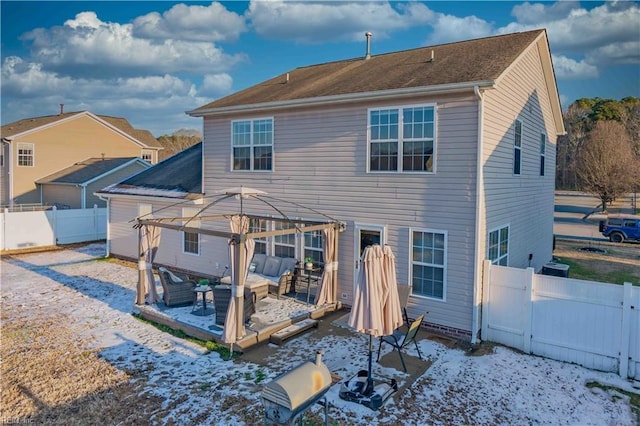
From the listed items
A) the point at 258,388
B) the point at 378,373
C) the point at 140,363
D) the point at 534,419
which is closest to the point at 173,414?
the point at 258,388

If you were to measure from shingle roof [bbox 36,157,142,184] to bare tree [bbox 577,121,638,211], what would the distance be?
3471 cm

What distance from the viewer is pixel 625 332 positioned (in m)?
7.24

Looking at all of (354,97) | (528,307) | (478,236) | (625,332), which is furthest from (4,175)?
(625,332)

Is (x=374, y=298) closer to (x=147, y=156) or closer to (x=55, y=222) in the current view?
(x=55, y=222)

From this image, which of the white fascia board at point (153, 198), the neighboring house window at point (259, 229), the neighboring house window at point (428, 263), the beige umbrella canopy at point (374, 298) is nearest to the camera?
the beige umbrella canopy at point (374, 298)

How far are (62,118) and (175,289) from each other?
2444 cm

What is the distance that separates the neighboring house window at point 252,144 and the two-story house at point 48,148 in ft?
65.9

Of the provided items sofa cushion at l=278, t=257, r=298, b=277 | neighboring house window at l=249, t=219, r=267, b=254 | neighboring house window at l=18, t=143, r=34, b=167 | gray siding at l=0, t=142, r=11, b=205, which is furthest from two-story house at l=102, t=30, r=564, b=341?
gray siding at l=0, t=142, r=11, b=205

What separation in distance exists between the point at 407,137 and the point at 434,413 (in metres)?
6.06

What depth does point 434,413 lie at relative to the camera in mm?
6004

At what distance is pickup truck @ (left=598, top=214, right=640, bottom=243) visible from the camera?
2317 cm

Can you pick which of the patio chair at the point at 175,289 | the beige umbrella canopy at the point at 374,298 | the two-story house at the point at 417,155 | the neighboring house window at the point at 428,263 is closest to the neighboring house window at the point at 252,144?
the two-story house at the point at 417,155

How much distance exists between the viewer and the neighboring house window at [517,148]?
438 inches

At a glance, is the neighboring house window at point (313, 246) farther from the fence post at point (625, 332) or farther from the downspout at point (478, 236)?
the fence post at point (625, 332)
